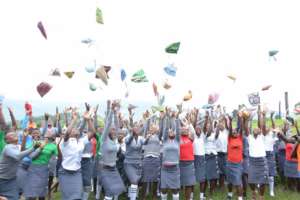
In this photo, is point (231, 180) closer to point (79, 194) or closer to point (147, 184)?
point (147, 184)

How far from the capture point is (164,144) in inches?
397

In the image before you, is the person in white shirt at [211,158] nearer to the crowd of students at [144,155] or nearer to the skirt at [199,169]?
the crowd of students at [144,155]

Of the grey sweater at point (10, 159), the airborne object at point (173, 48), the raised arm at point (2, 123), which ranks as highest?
the airborne object at point (173, 48)

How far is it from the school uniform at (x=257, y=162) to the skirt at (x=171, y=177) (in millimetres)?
2149

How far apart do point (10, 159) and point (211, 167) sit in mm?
5771

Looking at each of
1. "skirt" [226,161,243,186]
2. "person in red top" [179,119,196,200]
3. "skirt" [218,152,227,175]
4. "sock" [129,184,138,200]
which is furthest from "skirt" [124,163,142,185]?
"skirt" [218,152,227,175]

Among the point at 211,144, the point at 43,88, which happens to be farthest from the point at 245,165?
the point at 43,88

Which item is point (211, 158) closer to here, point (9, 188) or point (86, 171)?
point (86, 171)

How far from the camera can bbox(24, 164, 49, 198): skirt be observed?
8.66 meters

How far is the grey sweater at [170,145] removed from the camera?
32.3ft

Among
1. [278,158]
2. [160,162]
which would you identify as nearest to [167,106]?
[160,162]

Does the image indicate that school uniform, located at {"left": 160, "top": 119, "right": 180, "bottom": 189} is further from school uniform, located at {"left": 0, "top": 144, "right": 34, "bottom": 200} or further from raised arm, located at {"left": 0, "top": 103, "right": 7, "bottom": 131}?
raised arm, located at {"left": 0, "top": 103, "right": 7, "bottom": 131}

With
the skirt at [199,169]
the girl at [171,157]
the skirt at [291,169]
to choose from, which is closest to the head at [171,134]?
the girl at [171,157]

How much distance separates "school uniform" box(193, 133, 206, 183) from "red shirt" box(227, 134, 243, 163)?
790mm
